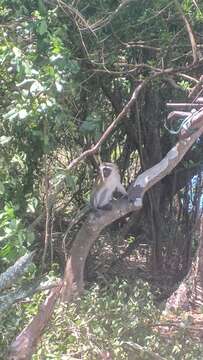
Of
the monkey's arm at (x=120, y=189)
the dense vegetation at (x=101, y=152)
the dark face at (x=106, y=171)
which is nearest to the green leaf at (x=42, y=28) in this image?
the dense vegetation at (x=101, y=152)

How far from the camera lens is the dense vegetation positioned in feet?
16.2

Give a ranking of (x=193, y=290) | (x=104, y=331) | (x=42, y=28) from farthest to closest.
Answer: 1. (x=193, y=290)
2. (x=104, y=331)
3. (x=42, y=28)

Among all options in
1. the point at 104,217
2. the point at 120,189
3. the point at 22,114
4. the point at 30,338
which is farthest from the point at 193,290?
the point at 30,338

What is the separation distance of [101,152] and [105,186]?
2.59 feet

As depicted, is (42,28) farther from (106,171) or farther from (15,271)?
(106,171)

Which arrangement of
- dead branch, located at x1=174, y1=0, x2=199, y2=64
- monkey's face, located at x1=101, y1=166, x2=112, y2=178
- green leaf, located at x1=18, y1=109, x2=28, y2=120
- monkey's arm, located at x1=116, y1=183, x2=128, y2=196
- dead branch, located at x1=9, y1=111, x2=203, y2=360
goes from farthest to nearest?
monkey's arm, located at x1=116, y1=183, x2=128, y2=196 < monkey's face, located at x1=101, y1=166, x2=112, y2=178 < dead branch, located at x1=9, y1=111, x2=203, y2=360 < dead branch, located at x1=174, y1=0, x2=199, y2=64 < green leaf, located at x1=18, y1=109, x2=28, y2=120

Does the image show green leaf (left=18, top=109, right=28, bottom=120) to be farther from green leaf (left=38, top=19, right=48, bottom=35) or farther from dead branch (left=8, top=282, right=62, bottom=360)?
dead branch (left=8, top=282, right=62, bottom=360)

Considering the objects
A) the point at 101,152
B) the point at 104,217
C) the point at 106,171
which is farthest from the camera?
the point at 101,152

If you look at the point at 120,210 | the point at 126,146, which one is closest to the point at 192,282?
the point at 120,210

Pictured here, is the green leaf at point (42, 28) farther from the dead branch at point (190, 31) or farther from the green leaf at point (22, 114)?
the dead branch at point (190, 31)

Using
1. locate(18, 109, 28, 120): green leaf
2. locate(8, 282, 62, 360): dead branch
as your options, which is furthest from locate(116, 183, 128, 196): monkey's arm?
locate(8, 282, 62, 360): dead branch

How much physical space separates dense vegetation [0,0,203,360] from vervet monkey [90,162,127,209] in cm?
28

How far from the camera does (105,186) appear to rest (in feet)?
24.0

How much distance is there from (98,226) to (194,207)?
8.03 ft
